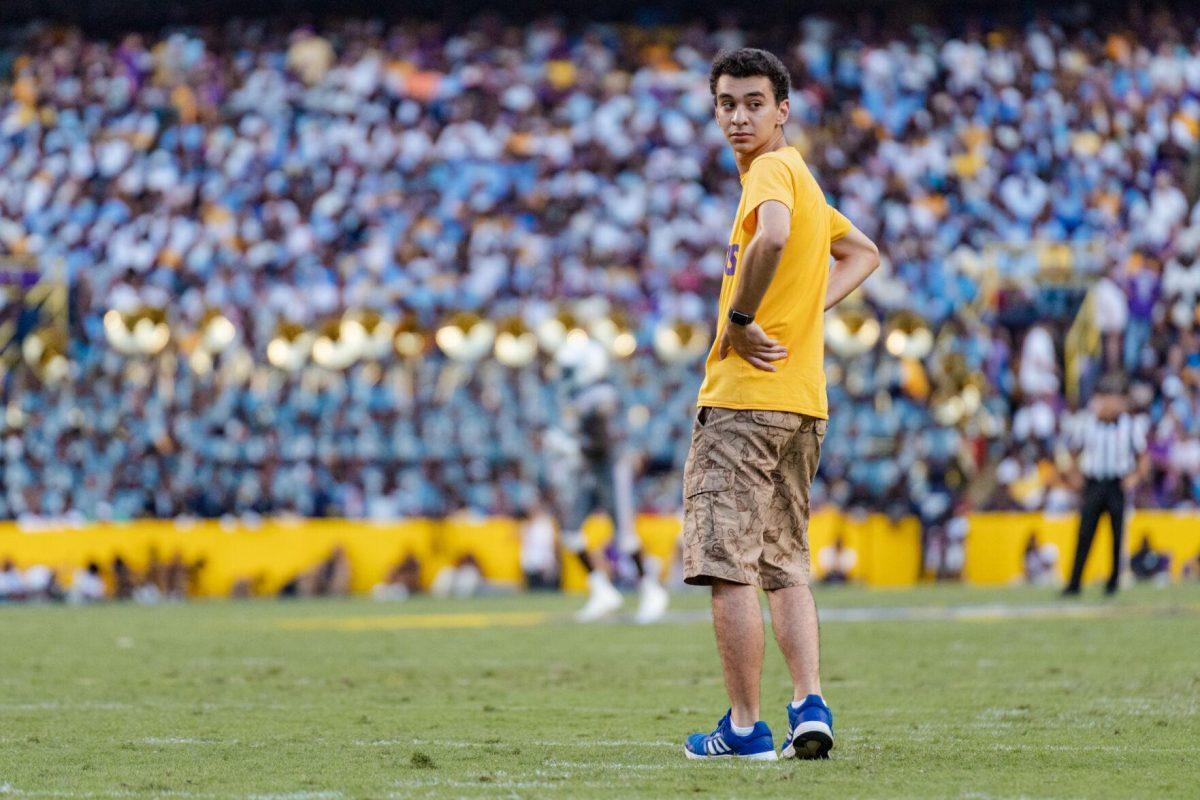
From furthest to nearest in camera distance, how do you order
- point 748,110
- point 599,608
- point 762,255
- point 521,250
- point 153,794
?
point 521,250, point 599,608, point 748,110, point 762,255, point 153,794

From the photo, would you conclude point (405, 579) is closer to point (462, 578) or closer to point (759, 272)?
point (462, 578)

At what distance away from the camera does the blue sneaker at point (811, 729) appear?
4781 millimetres

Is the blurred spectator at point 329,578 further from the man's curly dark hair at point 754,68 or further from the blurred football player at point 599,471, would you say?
the man's curly dark hair at point 754,68

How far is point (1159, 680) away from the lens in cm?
726

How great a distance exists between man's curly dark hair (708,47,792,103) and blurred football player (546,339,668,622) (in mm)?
7519

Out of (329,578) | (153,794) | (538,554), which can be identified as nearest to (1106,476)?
(538,554)

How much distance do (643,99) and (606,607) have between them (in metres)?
14.1

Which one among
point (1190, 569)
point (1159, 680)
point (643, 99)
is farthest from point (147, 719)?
point (643, 99)

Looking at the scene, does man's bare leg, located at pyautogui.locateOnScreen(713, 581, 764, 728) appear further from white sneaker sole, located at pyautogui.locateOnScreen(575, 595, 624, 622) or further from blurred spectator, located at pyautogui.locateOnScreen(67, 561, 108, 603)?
blurred spectator, located at pyautogui.locateOnScreen(67, 561, 108, 603)

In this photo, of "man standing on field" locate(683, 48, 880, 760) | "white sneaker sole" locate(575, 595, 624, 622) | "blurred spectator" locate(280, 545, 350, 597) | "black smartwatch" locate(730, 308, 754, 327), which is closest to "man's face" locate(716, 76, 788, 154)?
"man standing on field" locate(683, 48, 880, 760)

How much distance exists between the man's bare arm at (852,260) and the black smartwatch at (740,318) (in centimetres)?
56

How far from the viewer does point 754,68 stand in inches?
191

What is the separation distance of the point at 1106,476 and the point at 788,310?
9804mm

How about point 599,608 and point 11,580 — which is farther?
point 11,580
